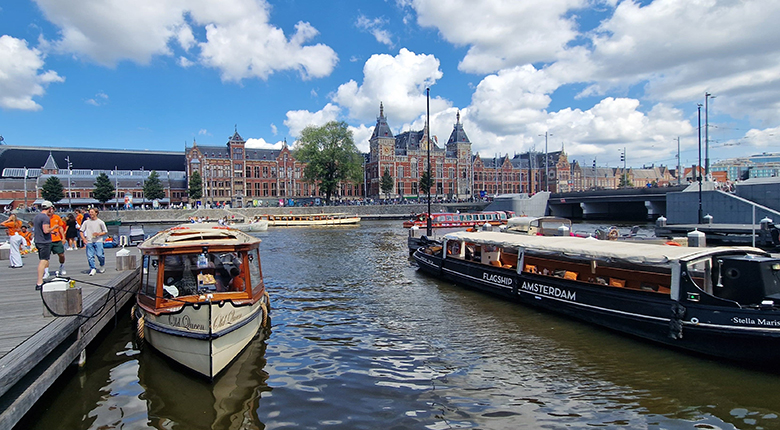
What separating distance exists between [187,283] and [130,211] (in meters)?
73.5

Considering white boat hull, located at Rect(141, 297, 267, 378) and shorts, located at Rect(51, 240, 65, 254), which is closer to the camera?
white boat hull, located at Rect(141, 297, 267, 378)

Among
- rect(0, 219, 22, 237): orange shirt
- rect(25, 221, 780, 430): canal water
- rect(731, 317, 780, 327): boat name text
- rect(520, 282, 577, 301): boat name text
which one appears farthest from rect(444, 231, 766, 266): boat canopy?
rect(0, 219, 22, 237): orange shirt

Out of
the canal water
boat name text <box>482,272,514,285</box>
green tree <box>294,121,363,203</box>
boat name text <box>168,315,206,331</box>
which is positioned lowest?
the canal water

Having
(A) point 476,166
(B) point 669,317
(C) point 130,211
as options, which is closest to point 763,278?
(B) point 669,317

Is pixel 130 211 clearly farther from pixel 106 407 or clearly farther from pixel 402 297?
pixel 106 407

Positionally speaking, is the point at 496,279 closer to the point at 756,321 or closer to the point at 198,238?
the point at 756,321

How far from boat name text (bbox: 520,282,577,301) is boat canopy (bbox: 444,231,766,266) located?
1126mm

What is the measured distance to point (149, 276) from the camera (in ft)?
37.7

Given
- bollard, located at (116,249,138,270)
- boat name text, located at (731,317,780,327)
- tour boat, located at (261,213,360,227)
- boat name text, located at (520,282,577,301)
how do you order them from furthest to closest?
tour boat, located at (261,213,360,227) < bollard, located at (116,249,138,270) < boat name text, located at (520,282,577,301) < boat name text, located at (731,317,780,327)

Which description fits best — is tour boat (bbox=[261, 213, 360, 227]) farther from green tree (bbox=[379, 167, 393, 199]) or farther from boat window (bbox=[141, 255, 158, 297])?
boat window (bbox=[141, 255, 158, 297])

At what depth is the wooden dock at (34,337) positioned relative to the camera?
23.5 feet

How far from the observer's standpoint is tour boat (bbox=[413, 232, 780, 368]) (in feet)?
33.7

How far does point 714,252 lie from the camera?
11.3 meters

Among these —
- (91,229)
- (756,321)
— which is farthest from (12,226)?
(756,321)
